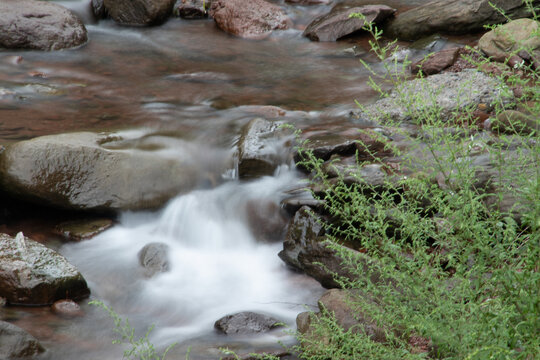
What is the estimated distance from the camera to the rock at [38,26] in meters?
9.35

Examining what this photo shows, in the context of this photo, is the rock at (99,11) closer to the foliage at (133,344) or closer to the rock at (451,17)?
the rock at (451,17)

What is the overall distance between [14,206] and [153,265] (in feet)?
5.20

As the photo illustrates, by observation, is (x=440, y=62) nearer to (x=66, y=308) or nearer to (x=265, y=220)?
(x=265, y=220)

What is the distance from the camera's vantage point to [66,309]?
444cm

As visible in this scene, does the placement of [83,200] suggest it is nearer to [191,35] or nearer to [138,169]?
[138,169]

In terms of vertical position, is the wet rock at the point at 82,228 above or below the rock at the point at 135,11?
below

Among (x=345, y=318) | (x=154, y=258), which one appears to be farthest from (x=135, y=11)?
(x=345, y=318)

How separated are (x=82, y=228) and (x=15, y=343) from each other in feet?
5.73

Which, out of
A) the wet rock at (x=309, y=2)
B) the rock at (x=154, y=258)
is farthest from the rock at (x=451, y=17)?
the rock at (x=154, y=258)

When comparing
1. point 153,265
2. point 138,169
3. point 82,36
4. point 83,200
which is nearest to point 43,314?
point 153,265

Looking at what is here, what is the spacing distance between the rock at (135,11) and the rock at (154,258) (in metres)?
6.88

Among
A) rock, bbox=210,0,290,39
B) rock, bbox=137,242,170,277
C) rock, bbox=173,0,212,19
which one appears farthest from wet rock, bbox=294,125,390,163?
rock, bbox=173,0,212,19

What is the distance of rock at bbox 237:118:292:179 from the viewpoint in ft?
19.7

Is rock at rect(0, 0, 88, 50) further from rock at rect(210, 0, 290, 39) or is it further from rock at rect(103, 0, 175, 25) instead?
rock at rect(210, 0, 290, 39)
